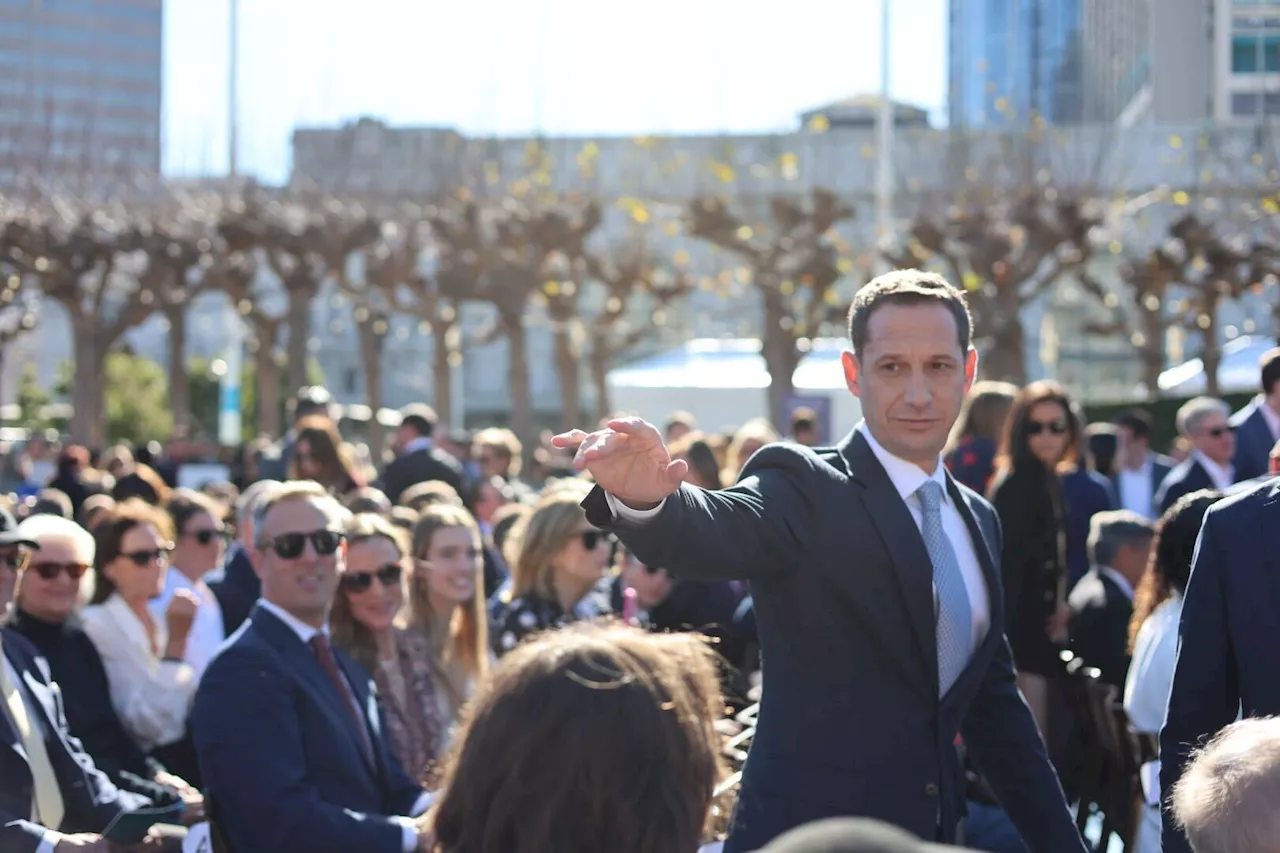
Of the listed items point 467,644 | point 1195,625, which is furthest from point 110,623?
point 1195,625

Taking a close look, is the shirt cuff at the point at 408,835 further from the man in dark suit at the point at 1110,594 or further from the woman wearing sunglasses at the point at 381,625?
the man in dark suit at the point at 1110,594

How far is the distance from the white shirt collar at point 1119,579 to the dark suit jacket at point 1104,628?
11 mm

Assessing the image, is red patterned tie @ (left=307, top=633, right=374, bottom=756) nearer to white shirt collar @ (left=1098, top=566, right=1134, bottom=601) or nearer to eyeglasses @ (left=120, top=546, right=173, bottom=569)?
eyeglasses @ (left=120, top=546, right=173, bottom=569)

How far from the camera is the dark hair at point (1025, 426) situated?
25.2ft

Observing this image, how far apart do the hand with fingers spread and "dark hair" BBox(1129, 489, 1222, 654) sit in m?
3.03

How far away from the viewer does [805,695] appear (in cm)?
345

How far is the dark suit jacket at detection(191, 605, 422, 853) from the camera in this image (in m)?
4.50

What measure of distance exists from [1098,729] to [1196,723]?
3.46 m

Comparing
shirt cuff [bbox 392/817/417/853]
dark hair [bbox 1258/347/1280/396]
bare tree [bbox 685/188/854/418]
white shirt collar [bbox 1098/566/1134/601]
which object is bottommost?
shirt cuff [bbox 392/817/417/853]

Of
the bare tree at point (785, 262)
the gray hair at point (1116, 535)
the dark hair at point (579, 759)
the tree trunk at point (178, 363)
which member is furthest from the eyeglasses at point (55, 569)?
the tree trunk at point (178, 363)

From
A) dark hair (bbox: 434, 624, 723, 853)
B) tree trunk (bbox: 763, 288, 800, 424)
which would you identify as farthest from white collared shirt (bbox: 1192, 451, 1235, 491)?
tree trunk (bbox: 763, 288, 800, 424)

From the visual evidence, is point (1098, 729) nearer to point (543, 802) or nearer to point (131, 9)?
point (543, 802)

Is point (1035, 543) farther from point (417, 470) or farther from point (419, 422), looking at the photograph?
point (419, 422)

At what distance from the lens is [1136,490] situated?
503 inches
